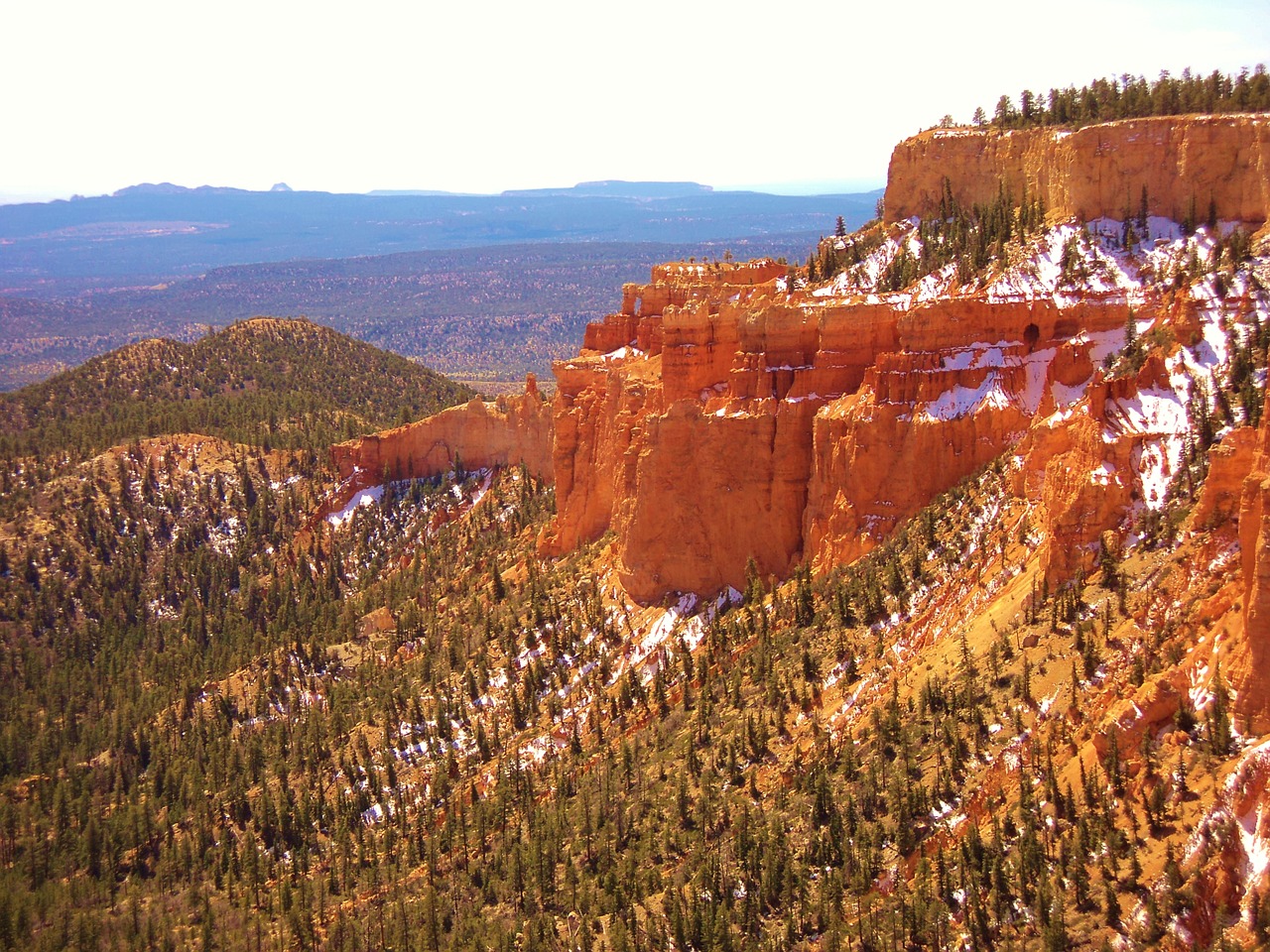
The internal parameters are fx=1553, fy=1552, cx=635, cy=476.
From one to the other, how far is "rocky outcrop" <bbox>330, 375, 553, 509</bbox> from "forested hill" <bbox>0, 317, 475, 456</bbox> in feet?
20.0

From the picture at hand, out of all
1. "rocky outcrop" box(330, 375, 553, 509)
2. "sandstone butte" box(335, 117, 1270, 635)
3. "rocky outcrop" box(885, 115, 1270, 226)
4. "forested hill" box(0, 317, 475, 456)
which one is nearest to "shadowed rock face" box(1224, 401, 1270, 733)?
"sandstone butte" box(335, 117, 1270, 635)

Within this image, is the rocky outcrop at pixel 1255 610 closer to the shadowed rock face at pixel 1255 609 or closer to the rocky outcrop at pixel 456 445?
the shadowed rock face at pixel 1255 609

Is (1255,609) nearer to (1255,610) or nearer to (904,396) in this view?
(1255,610)

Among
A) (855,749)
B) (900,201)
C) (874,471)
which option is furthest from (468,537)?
(855,749)

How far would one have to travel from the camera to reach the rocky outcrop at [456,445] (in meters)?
87.6

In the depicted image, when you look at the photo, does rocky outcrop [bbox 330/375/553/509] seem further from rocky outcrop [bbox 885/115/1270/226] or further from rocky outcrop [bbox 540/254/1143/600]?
rocky outcrop [bbox 885/115/1270/226]

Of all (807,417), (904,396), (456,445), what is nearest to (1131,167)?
(904,396)

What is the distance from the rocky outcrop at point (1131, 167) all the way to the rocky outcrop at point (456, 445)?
98.1 feet

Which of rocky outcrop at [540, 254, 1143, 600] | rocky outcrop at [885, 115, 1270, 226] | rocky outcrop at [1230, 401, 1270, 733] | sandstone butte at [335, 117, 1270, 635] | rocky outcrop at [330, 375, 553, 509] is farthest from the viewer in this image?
rocky outcrop at [330, 375, 553, 509]

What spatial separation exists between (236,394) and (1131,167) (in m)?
84.9

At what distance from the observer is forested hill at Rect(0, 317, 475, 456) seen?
4341 inches

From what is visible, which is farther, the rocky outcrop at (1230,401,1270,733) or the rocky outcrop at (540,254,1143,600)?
the rocky outcrop at (540,254,1143,600)

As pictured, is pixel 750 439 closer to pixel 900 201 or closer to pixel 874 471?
pixel 874 471

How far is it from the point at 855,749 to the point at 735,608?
15558 millimetres
